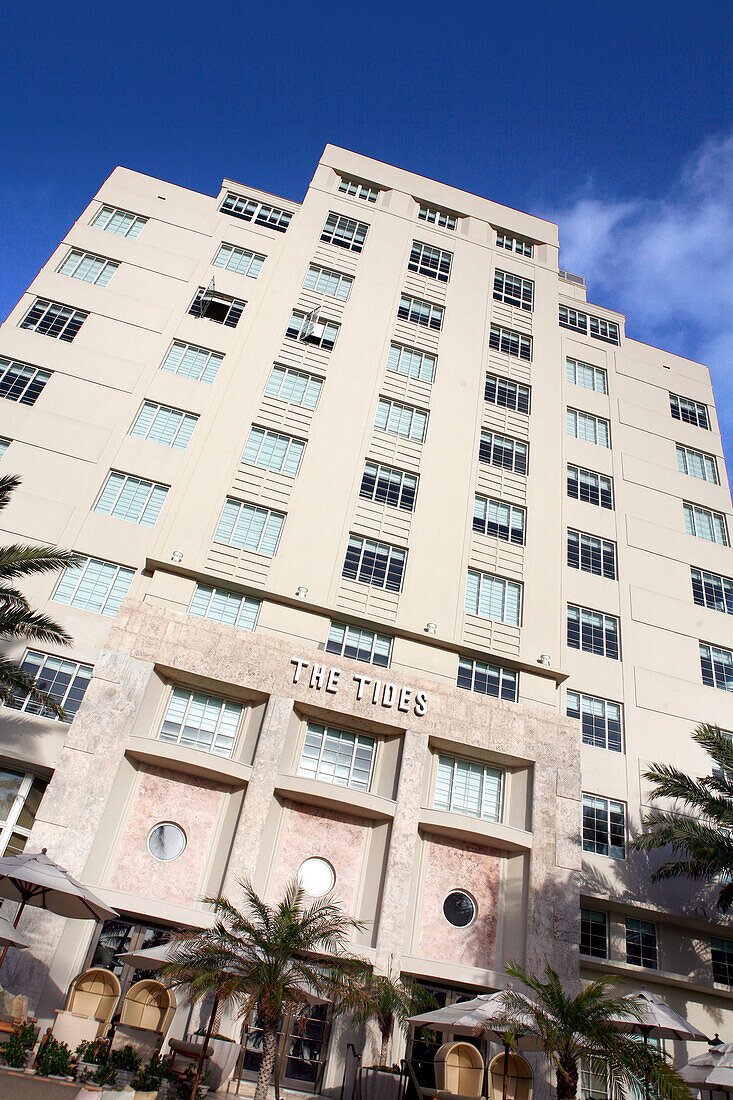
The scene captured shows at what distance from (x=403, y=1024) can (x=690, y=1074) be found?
268 inches

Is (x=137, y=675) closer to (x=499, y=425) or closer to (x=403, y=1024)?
(x=403, y=1024)

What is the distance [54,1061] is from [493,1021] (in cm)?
862

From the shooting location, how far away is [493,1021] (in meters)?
16.0

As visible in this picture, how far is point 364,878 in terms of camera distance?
74.3 feet

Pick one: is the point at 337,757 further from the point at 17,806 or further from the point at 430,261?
the point at 430,261

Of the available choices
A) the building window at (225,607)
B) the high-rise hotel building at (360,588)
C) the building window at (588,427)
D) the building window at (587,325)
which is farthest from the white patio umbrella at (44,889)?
the building window at (587,325)

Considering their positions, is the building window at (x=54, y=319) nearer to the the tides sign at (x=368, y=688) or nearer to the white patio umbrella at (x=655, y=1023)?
the the tides sign at (x=368, y=688)

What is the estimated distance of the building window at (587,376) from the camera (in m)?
38.5

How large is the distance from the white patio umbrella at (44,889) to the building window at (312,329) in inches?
926

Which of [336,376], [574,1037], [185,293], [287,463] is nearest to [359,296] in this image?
[336,376]

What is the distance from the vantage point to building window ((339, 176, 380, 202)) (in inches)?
1604

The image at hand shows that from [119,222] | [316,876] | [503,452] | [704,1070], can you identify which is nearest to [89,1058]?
[316,876]

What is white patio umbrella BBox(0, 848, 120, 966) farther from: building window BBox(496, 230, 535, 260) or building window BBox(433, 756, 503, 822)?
building window BBox(496, 230, 535, 260)

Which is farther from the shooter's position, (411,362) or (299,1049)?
(411,362)
